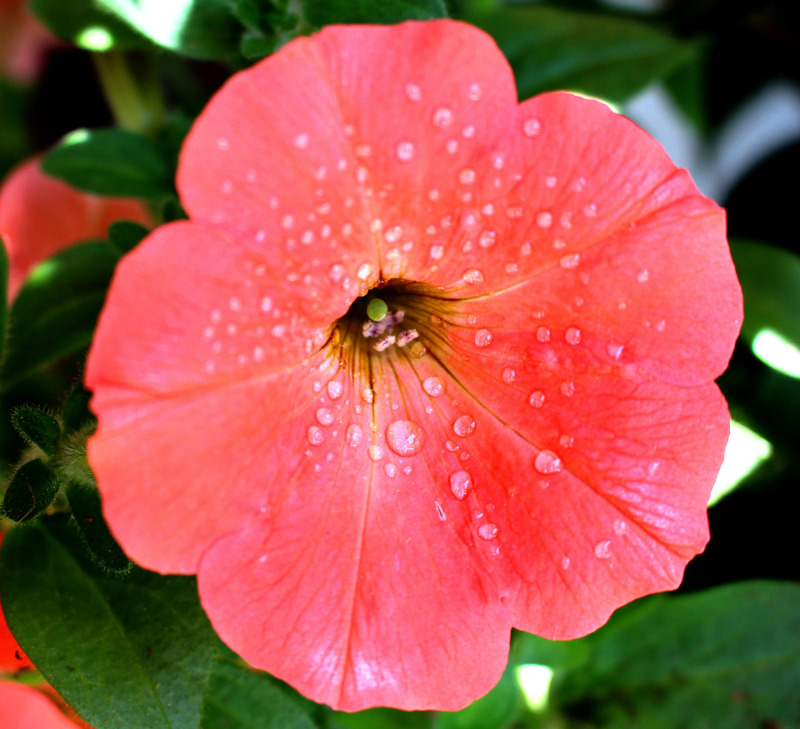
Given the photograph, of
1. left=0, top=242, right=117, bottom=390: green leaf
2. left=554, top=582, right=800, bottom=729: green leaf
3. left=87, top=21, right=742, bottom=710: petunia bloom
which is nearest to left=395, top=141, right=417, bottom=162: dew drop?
left=87, top=21, right=742, bottom=710: petunia bloom

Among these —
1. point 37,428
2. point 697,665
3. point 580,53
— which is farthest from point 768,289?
point 37,428

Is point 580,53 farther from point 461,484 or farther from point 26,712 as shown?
point 26,712

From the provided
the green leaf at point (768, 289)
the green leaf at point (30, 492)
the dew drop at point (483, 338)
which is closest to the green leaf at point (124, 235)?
the green leaf at point (30, 492)

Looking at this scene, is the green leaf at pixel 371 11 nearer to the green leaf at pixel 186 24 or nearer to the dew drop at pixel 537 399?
the green leaf at pixel 186 24

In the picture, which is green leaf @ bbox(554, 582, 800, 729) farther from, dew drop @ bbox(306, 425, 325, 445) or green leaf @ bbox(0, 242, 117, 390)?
green leaf @ bbox(0, 242, 117, 390)

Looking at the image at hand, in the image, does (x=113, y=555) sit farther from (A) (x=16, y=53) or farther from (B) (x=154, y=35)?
(A) (x=16, y=53)

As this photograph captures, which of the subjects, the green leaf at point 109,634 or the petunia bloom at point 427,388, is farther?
the green leaf at point 109,634
